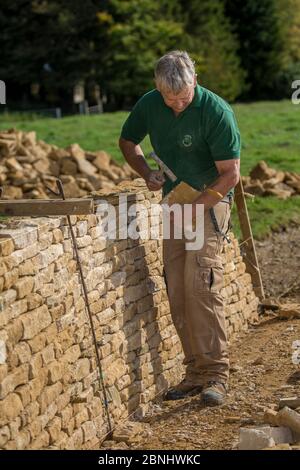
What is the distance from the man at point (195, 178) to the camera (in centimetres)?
769

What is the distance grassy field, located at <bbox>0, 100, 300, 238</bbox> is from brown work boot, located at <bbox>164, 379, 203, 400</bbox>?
21.4 feet

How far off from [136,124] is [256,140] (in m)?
14.8

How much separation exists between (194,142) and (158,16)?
43608 millimetres

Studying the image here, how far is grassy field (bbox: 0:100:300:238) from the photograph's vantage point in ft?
52.4

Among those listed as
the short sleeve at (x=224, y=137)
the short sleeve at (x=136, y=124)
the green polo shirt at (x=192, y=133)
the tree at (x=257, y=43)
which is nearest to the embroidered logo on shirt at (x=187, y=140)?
the green polo shirt at (x=192, y=133)

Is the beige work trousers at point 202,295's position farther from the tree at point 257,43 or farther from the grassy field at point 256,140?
the tree at point 257,43

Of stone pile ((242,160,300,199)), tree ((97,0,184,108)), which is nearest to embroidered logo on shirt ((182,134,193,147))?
stone pile ((242,160,300,199))

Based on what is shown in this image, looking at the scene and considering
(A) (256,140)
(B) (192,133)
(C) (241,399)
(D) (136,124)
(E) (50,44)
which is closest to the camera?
(B) (192,133)

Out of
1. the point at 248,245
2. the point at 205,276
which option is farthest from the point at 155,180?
the point at 248,245

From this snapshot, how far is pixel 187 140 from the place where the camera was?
7879 mm

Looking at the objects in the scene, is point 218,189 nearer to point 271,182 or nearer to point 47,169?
point 271,182

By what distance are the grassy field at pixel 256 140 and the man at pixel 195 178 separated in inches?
260

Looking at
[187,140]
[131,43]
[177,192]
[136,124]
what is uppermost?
[131,43]
